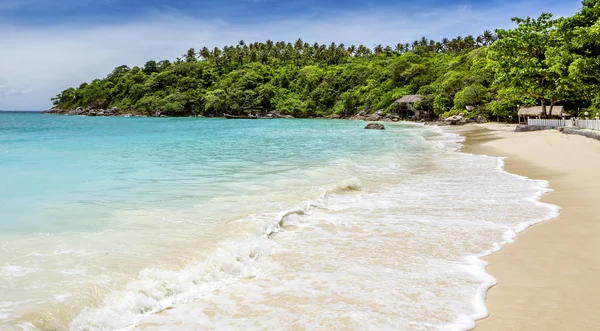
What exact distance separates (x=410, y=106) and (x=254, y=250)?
70166 millimetres

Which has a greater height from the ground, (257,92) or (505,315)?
(257,92)

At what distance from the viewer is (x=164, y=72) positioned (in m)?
116

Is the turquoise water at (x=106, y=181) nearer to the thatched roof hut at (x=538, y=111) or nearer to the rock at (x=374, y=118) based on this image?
the thatched roof hut at (x=538, y=111)

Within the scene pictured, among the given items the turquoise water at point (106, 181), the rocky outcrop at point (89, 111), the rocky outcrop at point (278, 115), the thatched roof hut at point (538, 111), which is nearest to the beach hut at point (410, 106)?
the thatched roof hut at point (538, 111)

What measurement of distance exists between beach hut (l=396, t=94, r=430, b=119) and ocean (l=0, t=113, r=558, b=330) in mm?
60543

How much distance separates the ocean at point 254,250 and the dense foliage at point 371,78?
65.0 ft

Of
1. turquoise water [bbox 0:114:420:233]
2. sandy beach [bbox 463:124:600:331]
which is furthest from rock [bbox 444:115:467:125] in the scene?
sandy beach [bbox 463:124:600:331]

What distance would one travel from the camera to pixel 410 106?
72438 millimetres

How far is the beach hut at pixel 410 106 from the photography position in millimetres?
70375

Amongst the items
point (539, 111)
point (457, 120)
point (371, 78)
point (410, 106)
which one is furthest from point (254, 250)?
point (371, 78)

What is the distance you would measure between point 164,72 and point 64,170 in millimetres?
108873

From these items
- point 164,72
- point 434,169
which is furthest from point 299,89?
point 434,169

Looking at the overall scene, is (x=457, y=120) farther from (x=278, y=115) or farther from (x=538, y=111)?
(x=278, y=115)

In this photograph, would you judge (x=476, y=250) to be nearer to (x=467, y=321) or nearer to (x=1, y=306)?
(x=467, y=321)
